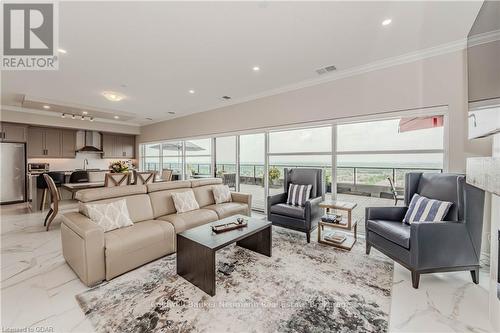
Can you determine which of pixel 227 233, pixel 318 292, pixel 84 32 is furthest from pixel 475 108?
pixel 84 32

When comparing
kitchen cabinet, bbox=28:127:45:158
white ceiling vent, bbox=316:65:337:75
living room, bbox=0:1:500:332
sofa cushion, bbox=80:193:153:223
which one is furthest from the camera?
kitchen cabinet, bbox=28:127:45:158

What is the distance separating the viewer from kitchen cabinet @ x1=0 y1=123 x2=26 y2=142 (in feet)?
18.5

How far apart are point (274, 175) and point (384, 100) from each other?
103 inches

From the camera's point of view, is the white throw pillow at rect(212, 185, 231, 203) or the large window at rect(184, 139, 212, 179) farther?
the large window at rect(184, 139, 212, 179)

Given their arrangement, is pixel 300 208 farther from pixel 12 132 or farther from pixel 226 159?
pixel 12 132

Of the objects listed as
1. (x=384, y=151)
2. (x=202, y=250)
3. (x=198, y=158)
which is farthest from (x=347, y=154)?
(x=198, y=158)

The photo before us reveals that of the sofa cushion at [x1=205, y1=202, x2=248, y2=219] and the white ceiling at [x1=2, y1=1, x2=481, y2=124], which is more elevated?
the white ceiling at [x1=2, y1=1, x2=481, y2=124]

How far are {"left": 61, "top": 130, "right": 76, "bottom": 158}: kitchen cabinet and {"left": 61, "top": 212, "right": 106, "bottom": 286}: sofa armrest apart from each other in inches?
243

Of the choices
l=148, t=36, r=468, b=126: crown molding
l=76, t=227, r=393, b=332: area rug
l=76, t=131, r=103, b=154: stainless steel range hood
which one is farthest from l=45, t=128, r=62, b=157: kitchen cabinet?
l=76, t=227, r=393, b=332: area rug

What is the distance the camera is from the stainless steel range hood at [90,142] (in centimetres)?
719

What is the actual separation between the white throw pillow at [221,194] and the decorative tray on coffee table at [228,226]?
138 centimetres

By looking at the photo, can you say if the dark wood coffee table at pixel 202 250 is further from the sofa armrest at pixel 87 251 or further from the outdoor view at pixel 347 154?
the outdoor view at pixel 347 154

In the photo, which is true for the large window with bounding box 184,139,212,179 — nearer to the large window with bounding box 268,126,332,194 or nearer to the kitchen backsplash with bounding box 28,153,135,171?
the large window with bounding box 268,126,332,194

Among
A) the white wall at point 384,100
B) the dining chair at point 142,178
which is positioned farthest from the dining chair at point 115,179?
the white wall at point 384,100
